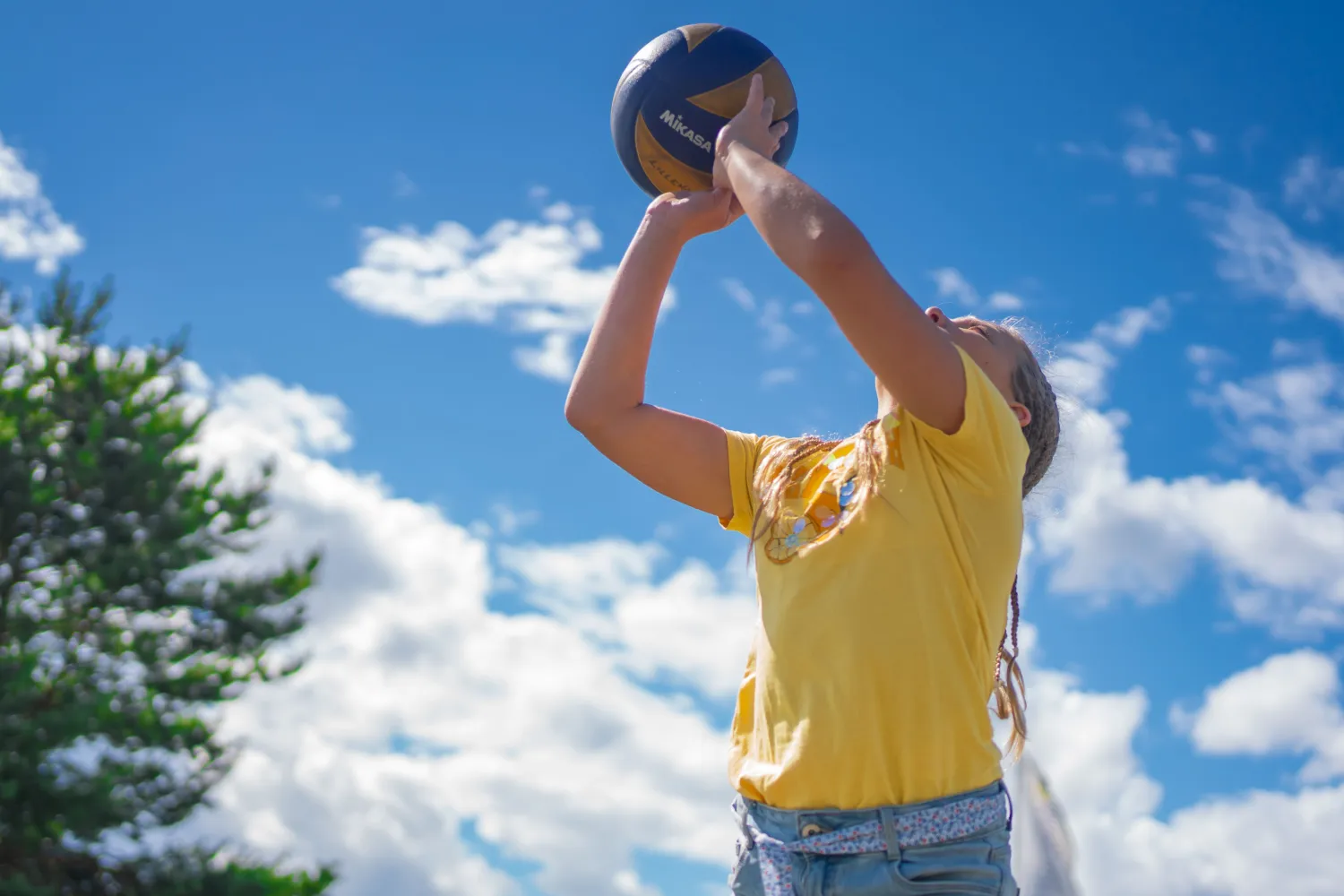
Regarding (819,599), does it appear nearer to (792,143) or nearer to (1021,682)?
(1021,682)

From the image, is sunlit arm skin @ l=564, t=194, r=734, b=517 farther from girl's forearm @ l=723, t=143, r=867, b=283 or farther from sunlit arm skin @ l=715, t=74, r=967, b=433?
sunlit arm skin @ l=715, t=74, r=967, b=433

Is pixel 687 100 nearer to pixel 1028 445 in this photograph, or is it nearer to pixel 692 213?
pixel 692 213

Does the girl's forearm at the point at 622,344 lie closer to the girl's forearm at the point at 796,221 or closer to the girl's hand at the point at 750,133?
the girl's hand at the point at 750,133

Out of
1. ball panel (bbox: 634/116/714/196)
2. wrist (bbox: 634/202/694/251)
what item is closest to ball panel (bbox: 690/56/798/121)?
ball panel (bbox: 634/116/714/196)

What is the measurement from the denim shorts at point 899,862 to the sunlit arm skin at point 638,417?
3.16ft

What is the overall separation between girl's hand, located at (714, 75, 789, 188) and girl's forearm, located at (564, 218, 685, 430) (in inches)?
11.3

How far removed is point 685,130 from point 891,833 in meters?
2.17

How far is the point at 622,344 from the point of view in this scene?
3.16 meters

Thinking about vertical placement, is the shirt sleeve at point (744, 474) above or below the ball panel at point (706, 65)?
below

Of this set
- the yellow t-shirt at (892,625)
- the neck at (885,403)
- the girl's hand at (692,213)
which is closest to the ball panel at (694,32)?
the girl's hand at (692,213)

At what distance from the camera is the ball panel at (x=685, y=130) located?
142 inches

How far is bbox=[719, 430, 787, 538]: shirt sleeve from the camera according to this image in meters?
3.11

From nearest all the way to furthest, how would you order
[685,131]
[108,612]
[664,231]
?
1. [664,231]
2. [685,131]
3. [108,612]

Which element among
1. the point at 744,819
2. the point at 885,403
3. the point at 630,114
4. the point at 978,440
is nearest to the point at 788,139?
the point at 630,114
